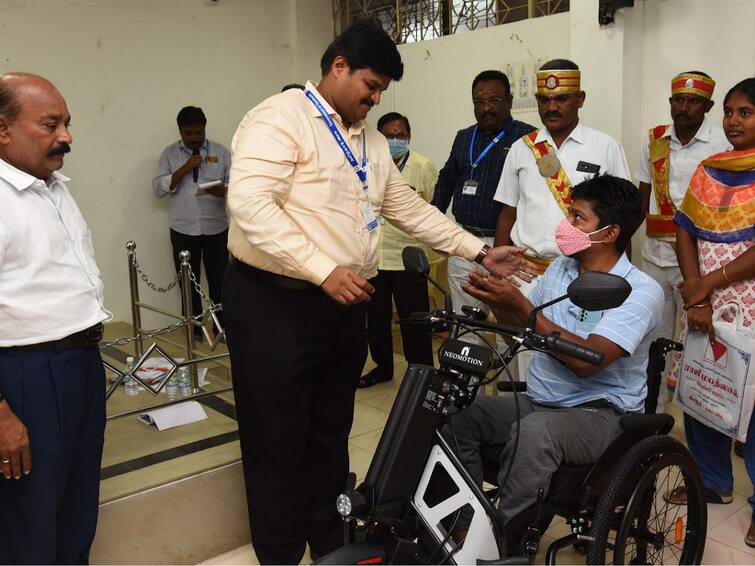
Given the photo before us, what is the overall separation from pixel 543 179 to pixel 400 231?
1.16m

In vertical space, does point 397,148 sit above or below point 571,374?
above

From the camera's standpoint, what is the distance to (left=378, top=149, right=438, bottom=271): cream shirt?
13.3ft

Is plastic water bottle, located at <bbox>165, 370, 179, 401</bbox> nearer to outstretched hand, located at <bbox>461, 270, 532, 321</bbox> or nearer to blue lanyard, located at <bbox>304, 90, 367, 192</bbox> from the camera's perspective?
blue lanyard, located at <bbox>304, 90, 367, 192</bbox>

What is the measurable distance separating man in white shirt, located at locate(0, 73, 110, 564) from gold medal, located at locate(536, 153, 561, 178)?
6.26ft

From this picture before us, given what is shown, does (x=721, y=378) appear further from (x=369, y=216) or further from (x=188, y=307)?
(x=188, y=307)

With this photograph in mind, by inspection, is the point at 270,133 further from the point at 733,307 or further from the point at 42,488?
the point at 733,307

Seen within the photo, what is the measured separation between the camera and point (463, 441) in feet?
6.59

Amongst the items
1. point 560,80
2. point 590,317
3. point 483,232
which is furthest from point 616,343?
point 483,232

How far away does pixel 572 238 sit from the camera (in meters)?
2.12

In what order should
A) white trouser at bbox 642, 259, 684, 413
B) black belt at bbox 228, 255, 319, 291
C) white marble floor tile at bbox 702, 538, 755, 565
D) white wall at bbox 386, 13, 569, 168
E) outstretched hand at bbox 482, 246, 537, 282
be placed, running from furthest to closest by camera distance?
white wall at bbox 386, 13, 569, 168 < white trouser at bbox 642, 259, 684, 413 < white marble floor tile at bbox 702, 538, 755, 565 < outstretched hand at bbox 482, 246, 537, 282 < black belt at bbox 228, 255, 319, 291

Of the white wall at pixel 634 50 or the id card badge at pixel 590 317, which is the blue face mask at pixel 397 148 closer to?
the white wall at pixel 634 50

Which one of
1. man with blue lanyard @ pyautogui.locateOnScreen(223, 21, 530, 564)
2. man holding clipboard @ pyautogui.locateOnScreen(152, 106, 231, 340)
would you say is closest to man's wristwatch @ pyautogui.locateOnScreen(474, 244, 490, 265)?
man with blue lanyard @ pyautogui.locateOnScreen(223, 21, 530, 564)

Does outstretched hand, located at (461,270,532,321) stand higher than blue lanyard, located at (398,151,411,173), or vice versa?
blue lanyard, located at (398,151,411,173)

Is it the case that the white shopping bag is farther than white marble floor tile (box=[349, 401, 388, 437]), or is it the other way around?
white marble floor tile (box=[349, 401, 388, 437])
